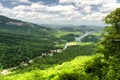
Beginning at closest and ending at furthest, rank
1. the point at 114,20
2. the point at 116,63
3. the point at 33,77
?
the point at 116,63 → the point at 114,20 → the point at 33,77

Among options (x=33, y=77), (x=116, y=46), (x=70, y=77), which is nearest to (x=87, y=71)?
(x=70, y=77)

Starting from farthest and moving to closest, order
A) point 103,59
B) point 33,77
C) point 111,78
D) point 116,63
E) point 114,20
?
point 33,77
point 103,59
point 114,20
point 116,63
point 111,78

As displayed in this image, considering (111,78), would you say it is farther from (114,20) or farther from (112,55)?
(114,20)

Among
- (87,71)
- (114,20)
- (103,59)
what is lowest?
(87,71)

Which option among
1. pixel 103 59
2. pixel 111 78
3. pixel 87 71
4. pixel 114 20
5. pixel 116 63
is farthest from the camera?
pixel 87 71

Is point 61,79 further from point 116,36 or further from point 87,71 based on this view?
point 116,36

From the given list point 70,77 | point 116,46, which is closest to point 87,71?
point 70,77

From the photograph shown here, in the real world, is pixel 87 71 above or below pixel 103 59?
below

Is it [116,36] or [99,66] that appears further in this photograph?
[99,66]

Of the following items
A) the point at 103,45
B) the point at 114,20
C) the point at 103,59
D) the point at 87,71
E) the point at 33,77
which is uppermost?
the point at 114,20
